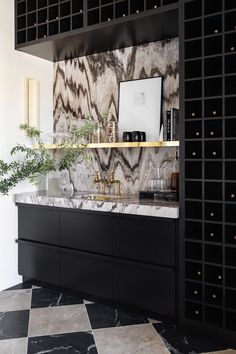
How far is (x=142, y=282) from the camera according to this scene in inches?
103

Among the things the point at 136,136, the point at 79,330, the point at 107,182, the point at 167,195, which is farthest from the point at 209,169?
the point at 79,330

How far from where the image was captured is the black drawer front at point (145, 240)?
8.14ft

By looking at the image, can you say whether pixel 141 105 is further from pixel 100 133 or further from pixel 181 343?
pixel 181 343

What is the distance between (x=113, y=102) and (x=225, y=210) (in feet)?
5.25

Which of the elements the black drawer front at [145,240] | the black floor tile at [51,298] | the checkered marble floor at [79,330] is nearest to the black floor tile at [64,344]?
the checkered marble floor at [79,330]

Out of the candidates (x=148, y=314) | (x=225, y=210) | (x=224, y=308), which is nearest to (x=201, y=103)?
(x=225, y=210)

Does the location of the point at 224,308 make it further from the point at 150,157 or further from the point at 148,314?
the point at 150,157

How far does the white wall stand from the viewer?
3.17m

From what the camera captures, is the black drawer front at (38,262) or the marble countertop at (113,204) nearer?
the marble countertop at (113,204)

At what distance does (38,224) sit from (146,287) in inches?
45.9

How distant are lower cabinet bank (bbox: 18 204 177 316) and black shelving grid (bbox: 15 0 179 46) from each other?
1.56 m

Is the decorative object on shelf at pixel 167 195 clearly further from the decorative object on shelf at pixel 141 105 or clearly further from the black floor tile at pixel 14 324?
the black floor tile at pixel 14 324

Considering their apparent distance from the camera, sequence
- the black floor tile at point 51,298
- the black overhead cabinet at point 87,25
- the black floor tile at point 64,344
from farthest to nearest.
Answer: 1. the black floor tile at point 51,298
2. the black overhead cabinet at point 87,25
3. the black floor tile at point 64,344

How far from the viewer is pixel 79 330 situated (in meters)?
2.45
